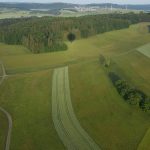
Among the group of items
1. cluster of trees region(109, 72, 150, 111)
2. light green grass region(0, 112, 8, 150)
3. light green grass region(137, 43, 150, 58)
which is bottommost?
light green grass region(137, 43, 150, 58)

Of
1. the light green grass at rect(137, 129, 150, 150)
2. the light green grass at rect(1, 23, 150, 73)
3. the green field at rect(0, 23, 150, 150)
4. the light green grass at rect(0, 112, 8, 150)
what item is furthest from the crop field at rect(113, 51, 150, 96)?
the light green grass at rect(0, 112, 8, 150)

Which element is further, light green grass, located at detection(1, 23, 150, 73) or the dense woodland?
the dense woodland

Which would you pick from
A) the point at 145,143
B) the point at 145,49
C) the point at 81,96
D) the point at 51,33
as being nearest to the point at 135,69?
the point at 81,96

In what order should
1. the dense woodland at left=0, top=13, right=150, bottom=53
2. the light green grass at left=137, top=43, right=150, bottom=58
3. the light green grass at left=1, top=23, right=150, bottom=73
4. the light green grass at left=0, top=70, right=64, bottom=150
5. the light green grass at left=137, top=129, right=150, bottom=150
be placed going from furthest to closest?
the dense woodland at left=0, top=13, right=150, bottom=53 → the light green grass at left=137, top=43, right=150, bottom=58 → the light green grass at left=1, top=23, right=150, bottom=73 → the light green grass at left=0, top=70, right=64, bottom=150 → the light green grass at left=137, top=129, right=150, bottom=150

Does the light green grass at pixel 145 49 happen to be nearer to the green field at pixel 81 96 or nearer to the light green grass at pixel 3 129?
the green field at pixel 81 96

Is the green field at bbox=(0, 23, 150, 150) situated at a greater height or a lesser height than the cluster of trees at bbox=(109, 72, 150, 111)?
lesser

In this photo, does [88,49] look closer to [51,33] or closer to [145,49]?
[145,49]

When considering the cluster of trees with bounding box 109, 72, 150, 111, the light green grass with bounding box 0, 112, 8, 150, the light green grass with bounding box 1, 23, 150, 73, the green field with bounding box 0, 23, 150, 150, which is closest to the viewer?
the light green grass with bounding box 0, 112, 8, 150

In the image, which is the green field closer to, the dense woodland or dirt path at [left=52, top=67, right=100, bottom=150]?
dirt path at [left=52, top=67, right=100, bottom=150]

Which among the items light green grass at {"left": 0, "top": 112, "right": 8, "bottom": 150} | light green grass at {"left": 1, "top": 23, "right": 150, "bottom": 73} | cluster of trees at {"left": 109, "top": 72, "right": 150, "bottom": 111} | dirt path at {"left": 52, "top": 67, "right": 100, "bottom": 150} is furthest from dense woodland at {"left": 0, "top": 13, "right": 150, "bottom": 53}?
light green grass at {"left": 0, "top": 112, "right": 8, "bottom": 150}
